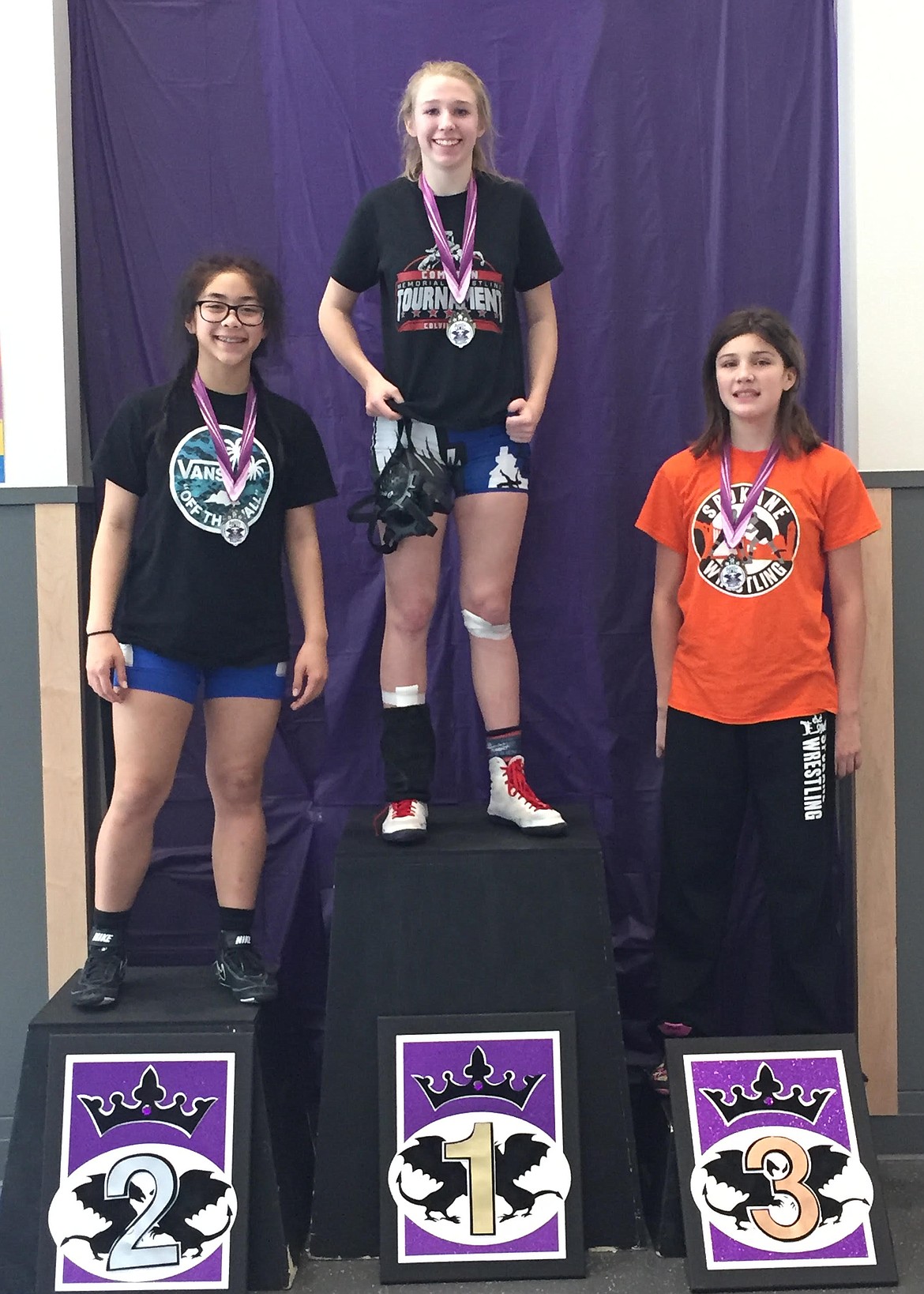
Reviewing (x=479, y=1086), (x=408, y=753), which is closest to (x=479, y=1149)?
(x=479, y=1086)

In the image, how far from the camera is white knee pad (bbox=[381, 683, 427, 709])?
2.26 m

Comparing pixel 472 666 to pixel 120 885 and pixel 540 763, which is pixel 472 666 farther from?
pixel 120 885

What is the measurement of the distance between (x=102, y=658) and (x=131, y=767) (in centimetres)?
21

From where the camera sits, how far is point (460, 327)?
2.14m

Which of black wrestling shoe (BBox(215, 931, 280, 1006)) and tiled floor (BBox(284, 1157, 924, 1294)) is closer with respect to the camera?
tiled floor (BBox(284, 1157, 924, 1294))

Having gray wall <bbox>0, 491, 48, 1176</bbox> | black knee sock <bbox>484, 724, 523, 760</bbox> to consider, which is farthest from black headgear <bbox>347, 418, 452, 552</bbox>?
gray wall <bbox>0, 491, 48, 1176</bbox>

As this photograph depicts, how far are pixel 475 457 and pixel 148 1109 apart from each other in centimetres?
132

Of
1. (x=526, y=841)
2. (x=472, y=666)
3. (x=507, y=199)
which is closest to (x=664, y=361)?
(x=507, y=199)

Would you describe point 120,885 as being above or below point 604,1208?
above

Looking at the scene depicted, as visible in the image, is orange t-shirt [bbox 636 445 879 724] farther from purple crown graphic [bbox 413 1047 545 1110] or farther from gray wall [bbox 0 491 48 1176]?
gray wall [bbox 0 491 48 1176]

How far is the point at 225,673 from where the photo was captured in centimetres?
210

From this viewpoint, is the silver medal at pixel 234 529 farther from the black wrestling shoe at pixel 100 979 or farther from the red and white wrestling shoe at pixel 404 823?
the black wrestling shoe at pixel 100 979

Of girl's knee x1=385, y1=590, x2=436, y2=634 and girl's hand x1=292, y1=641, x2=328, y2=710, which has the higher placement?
girl's knee x1=385, y1=590, x2=436, y2=634

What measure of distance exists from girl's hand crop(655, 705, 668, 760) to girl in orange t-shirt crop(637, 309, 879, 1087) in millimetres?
62
